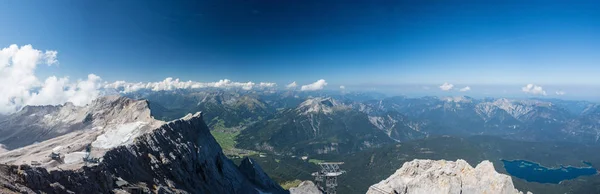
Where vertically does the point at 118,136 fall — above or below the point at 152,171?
below

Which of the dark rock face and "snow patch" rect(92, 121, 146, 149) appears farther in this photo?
"snow patch" rect(92, 121, 146, 149)

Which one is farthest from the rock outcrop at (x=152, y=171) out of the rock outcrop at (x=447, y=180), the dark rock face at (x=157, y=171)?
the rock outcrop at (x=447, y=180)

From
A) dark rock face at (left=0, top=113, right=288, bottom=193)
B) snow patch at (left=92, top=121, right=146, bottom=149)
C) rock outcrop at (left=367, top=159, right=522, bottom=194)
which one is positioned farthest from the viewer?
snow patch at (left=92, top=121, right=146, bottom=149)

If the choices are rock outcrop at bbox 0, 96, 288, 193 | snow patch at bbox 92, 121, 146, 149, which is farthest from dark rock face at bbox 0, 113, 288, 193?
snow patch at bbox 92, 121, 146, 149

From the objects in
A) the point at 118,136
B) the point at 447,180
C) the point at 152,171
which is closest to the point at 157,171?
the point at 152,171

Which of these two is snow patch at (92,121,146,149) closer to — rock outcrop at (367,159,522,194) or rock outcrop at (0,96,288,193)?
rock outcrop at (0,96,288,193)

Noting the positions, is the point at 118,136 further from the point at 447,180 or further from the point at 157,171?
the point at 447,180
